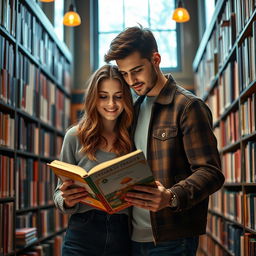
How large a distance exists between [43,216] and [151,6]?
12.8ft

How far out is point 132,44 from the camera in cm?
200

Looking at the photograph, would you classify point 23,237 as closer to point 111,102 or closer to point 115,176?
point 111,102

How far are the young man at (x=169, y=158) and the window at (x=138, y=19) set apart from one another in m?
4.98

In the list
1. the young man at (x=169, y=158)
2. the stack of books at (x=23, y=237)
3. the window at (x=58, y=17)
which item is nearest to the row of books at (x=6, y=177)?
the stack of books at (x=23, y=237)

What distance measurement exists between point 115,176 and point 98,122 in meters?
0.73

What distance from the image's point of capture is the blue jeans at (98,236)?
1982 mm

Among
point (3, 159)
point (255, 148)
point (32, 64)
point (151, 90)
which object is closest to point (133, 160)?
point (151, 90)

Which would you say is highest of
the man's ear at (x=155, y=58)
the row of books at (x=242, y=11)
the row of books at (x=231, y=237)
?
the row of books at (x=242, y=11)

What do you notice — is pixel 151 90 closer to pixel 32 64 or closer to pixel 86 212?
pixel 86 212

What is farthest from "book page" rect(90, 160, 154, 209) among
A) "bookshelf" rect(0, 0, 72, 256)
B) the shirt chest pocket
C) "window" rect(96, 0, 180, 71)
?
"window" rect(96, 0, 180, 71)

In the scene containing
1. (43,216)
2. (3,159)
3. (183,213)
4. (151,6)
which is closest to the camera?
(183,213)

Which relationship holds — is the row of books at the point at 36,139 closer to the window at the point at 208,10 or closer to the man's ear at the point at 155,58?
the man's ear at the point at 155,58

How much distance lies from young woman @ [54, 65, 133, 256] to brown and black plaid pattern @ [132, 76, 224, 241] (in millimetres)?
261

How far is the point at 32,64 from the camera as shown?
4.25 metres
